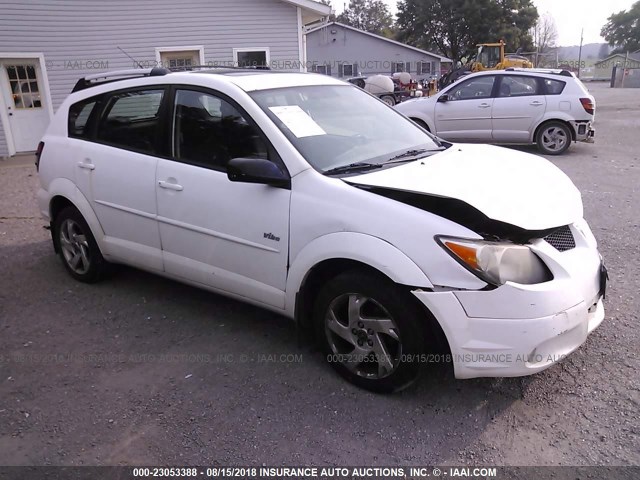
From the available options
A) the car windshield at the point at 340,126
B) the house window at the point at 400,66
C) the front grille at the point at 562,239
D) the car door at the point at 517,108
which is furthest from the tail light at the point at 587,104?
the house window at the point at 400,66

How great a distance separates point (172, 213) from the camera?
375 cm

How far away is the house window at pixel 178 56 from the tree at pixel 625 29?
277 feet

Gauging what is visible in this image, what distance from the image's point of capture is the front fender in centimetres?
273

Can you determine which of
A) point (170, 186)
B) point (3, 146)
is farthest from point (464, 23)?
point (170, 186)

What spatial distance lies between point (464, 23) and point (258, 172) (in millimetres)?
53577

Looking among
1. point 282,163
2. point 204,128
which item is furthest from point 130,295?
point 282,163

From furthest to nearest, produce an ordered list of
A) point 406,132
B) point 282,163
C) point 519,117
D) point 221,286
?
point 519,117
point 406,132
point 221,286
point 282,163

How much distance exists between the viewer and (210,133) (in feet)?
12.0

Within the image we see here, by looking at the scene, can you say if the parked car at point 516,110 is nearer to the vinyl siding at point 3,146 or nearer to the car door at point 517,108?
the car door at point 517,108

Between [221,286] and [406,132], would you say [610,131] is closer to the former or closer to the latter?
[406,132]

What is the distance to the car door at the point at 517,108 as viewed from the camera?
36.1ft

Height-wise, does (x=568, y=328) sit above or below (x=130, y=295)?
above

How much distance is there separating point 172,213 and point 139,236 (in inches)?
18.7

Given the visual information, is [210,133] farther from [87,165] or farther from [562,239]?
[562,239]
